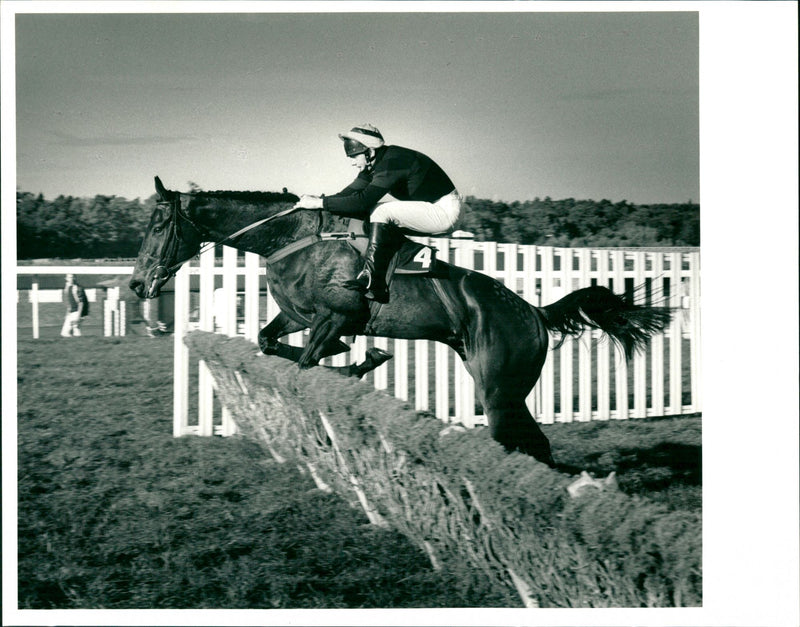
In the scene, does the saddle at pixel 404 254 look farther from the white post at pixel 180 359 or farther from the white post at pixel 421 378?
the white post at pixel 180 359

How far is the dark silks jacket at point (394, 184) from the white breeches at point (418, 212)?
3cm

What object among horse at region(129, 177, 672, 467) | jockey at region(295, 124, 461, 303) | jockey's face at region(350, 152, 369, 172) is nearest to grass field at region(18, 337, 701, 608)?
horse at region(129, 177, 672, 467)

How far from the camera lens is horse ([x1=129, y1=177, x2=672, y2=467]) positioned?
4254 mm

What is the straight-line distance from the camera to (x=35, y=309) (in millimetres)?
4145

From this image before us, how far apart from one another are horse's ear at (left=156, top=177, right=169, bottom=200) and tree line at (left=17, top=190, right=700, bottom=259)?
7cm

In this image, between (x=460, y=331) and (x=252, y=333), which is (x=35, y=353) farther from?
(x=460, y=331)

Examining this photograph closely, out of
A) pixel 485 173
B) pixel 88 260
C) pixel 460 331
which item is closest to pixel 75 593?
pixel 88 260

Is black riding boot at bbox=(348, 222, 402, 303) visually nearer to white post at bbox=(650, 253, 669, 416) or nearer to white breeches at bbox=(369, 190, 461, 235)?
white breeches at bbox=(369, 190, 461, 235)

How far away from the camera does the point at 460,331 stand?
14.4 feet

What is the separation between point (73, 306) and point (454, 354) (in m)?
2.09

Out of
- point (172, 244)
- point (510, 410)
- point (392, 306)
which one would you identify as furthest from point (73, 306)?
point (510, 410)

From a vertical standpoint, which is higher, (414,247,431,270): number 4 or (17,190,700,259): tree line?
(17,190,700,259): tree line

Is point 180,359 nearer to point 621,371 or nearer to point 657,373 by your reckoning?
point 621,371

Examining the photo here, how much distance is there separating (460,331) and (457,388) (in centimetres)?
72
